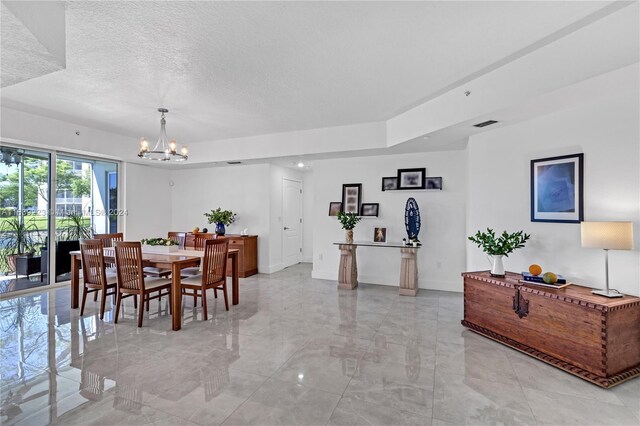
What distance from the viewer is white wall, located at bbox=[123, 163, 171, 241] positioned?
651 centimetres

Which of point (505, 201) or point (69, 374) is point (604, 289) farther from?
point (69, 374)

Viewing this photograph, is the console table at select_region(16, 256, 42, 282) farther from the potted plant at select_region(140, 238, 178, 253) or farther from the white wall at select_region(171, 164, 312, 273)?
the white wall at select_region(171, 164, 312, 273)

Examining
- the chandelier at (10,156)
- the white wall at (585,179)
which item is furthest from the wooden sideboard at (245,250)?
the white wall at (585,179)

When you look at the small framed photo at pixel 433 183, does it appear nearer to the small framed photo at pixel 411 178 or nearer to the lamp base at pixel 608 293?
the small framed photo at pixel 411 178

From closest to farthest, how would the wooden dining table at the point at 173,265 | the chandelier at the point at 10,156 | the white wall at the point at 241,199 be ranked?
the wooden dining table at the point at 173,265
the chandelier at the point at 10,156
the white wall at the point at 241,199

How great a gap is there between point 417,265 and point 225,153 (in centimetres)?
431

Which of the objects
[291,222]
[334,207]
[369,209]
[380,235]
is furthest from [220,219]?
[380,235]

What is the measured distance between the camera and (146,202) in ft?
22.6

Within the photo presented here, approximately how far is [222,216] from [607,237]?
235 inches

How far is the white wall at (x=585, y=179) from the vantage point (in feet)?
8.53

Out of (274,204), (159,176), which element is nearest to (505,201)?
(274,204)

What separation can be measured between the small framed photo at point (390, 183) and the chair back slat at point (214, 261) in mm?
3021

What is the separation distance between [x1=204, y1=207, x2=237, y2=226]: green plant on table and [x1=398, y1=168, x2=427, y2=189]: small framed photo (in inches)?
144

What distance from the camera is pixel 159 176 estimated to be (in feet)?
23.6
